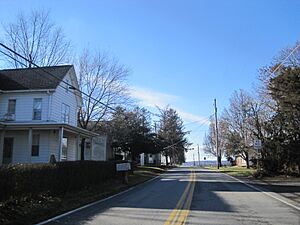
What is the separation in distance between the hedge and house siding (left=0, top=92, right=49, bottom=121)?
31.8 ft

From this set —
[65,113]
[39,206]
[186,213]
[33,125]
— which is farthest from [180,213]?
[65,113]

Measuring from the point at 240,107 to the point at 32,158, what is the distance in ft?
108

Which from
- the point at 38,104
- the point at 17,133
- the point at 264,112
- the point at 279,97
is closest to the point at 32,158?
the point at 17,133

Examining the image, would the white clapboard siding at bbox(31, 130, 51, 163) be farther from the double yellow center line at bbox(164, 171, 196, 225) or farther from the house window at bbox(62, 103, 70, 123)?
the double yellow center line at bbox(164, 171, 196, 225)

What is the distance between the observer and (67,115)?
34375mm

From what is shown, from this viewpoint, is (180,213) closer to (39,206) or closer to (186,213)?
(186,213)

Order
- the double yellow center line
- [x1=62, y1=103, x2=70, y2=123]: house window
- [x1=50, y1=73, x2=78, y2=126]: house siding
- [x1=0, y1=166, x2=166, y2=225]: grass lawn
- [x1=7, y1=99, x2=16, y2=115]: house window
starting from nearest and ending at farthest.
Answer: the double yellow center line
[x1=0, y1=166, x2=166, y2=225]: grass lawn
[x1=50, y1=73, x2=78, y2=126]: house siding
[x1=7, y1=99, x2=16, y2=115]: house window
[x1=62, y1=103, x2=70, y2=123]: house window

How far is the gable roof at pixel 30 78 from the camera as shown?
31.6m

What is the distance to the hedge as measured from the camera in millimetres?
12484

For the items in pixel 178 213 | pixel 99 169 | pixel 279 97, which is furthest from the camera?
pixel 279 97

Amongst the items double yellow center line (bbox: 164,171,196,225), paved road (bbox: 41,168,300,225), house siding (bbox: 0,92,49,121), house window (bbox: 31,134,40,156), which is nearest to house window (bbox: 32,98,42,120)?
house siding (bbox: 0,92,49,121)

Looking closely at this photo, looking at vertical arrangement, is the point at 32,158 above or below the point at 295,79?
below

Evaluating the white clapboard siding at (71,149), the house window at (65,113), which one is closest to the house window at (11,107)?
the house window at (65,113)

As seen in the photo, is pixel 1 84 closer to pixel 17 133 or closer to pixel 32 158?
pixel 17 133
